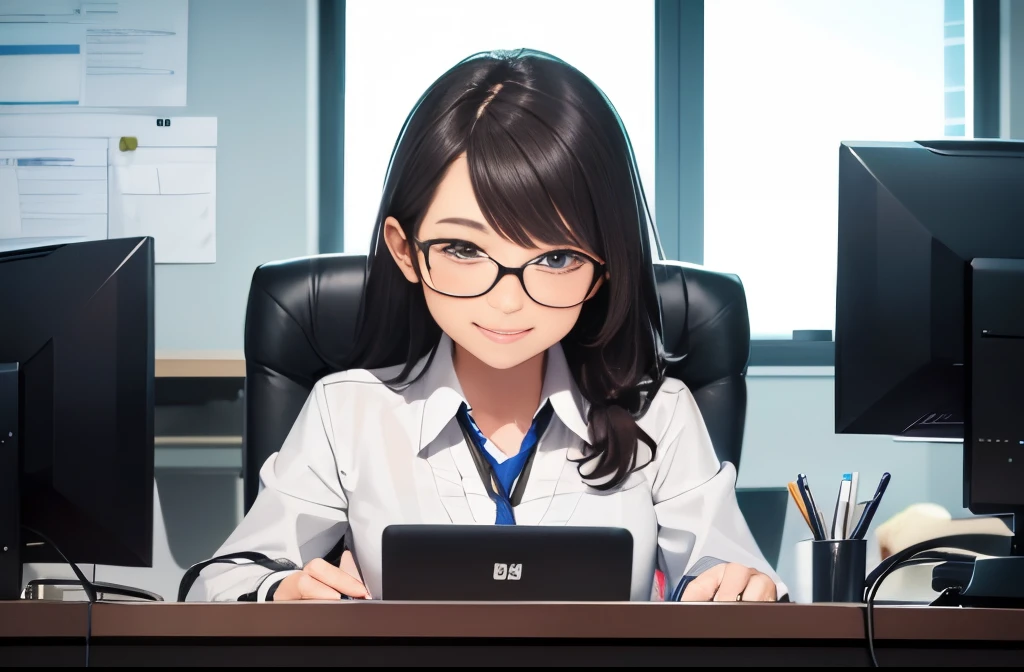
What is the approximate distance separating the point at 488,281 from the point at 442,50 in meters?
1.56

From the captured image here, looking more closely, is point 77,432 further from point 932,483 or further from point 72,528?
point 932,483

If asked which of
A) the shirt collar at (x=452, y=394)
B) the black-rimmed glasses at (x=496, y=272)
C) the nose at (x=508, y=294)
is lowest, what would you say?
the shirt collar at (x=452, y=394)

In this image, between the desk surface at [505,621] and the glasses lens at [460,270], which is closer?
the desk surface at [505,621]

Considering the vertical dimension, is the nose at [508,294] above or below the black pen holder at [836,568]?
above

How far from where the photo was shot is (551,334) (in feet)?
3.23

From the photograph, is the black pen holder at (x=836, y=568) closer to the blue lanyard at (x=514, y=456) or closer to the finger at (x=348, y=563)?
the blue lanyard at (x=514, y=456)

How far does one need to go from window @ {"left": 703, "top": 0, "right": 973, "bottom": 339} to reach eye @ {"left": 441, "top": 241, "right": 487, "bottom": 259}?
1.53m

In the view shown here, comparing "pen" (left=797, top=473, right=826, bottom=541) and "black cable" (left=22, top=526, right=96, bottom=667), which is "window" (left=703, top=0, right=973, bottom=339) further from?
"black cable" (left=22, top=526, right=96, bottom=667)

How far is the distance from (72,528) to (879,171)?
80 centimetres

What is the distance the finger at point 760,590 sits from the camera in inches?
32.0

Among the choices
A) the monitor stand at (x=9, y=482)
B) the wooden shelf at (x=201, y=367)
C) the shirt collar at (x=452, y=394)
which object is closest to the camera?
the monitor stand at (x=9, y=482)

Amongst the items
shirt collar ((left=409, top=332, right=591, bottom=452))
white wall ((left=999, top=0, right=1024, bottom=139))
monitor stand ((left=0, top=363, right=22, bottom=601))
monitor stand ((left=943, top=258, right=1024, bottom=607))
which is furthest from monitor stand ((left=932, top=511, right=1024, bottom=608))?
white wall ((left=999, top=0, right=1024, bottom=139))

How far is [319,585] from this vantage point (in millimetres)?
782

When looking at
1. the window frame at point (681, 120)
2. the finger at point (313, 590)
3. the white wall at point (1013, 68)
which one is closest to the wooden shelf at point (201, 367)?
the finger at point (313, 590)
